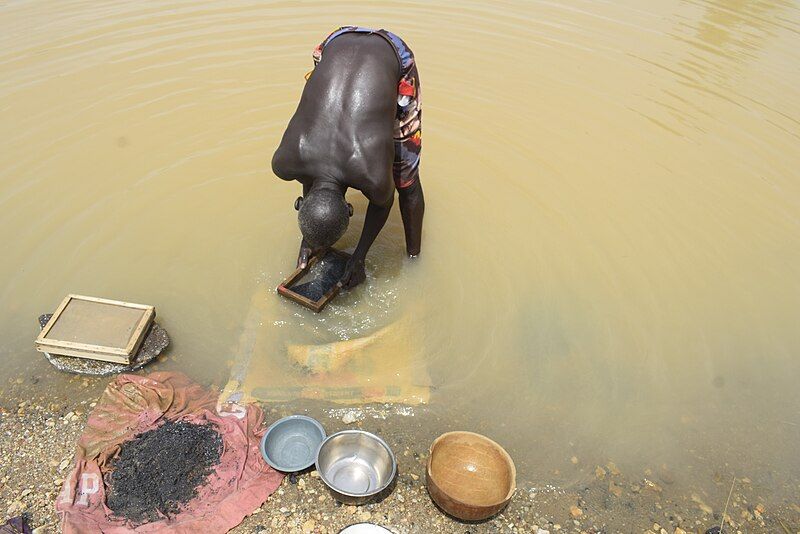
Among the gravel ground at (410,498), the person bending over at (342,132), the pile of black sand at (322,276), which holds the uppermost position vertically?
the person bending over at (342,132)

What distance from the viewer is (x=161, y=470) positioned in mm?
2639

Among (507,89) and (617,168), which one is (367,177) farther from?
(507,89)

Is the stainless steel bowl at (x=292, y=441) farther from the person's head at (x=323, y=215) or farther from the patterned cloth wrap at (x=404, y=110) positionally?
the patterned cloth wrap at (x=404, y=110)

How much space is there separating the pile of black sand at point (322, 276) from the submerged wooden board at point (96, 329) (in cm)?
89

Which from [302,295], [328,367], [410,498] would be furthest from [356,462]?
[302,295]

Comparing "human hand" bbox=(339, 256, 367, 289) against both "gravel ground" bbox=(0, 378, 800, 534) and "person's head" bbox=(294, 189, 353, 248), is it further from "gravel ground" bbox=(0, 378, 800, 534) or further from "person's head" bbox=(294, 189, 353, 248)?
"gravel ground" bbox=(0, 378, 800, 534)

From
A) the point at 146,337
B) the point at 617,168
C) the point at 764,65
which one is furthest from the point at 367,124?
the point at 764,65

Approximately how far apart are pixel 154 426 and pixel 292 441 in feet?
2.25

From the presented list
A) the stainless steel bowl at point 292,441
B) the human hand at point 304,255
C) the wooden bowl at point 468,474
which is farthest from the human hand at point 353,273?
the wooden bowl at point 468,474

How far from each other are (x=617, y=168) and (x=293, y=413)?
347 cm

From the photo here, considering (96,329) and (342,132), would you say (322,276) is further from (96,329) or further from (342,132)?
(96,329)

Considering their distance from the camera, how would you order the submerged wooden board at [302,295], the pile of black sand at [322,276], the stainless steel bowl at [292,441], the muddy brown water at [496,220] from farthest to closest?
the pile of black sand at [322,276], the submerged wooden board at [302,295], the muddy brown water at [496,220], the stainless steel bowl at [292,441]

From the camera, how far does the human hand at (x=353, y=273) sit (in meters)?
3.51

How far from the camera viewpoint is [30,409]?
3002 mm
